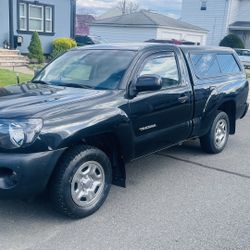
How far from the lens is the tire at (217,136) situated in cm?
610

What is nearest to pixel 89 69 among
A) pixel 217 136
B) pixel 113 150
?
pixel 113 150

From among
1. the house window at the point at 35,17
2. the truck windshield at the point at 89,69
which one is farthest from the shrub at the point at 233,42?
the truck windshield at the point at 89,69

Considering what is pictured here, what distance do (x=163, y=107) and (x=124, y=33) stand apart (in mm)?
27505

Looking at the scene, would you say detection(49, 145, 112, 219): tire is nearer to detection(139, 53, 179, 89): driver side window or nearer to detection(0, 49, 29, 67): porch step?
detection(139, 53, 179, 89): driver side window

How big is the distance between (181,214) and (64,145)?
1467 mm

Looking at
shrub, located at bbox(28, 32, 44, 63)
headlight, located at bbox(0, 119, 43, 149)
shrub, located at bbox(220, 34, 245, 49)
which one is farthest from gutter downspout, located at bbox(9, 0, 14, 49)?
shrub, located at bbox(220, 34, 245, 49)

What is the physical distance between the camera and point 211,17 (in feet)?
128

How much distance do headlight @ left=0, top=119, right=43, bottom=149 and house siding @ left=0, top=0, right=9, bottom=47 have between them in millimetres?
16157

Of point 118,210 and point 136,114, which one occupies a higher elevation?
point 136,114

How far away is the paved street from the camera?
3.54m

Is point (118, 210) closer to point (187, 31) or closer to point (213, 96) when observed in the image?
point (213, 96)

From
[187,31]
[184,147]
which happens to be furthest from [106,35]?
[184,147]

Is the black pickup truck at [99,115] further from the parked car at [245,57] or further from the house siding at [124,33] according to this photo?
the house siding at [124,33]

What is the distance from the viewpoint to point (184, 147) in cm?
666
